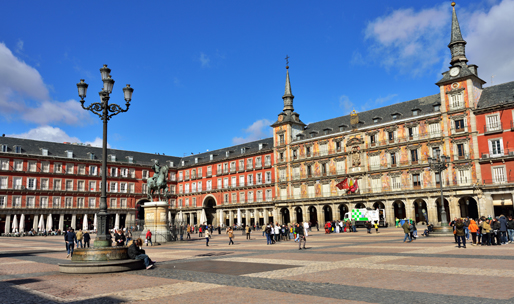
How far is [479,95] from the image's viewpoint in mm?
48219

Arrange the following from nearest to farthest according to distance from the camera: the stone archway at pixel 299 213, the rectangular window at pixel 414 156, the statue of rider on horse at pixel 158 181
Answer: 1. the statue of rider on horse at pixel 158 181
2. the rectangular window at pixel 414 156
3. the stone archway at pixel 299 213

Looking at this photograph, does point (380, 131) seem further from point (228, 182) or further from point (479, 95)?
point (228, 182)

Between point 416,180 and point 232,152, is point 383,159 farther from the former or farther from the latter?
point 232,152

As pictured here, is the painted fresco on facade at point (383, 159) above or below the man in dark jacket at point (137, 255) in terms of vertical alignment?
above

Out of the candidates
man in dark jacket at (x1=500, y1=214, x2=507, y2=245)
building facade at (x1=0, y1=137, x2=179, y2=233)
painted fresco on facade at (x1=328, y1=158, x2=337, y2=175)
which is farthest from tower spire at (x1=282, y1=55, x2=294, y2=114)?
man in dark jacket at (x1=500, y1=214, x2=507, y2=245)

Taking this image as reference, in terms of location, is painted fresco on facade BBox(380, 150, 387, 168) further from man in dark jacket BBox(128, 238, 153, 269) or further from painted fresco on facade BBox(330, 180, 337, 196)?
man in dark jacket BBox(128, 238, 153, 269)

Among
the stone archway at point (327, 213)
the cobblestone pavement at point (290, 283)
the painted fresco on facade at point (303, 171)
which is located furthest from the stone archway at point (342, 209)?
the cobblestone pavement at point (290, 283)

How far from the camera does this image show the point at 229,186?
7338 cm

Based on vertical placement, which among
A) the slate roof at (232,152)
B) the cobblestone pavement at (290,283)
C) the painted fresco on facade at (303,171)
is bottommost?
the cobblestone pavement at (290,283)

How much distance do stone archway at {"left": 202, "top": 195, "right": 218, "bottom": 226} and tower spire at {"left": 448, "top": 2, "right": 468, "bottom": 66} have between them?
4710 centimetres

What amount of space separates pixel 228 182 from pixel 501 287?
2584 inches

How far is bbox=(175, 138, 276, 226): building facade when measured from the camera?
223 ft

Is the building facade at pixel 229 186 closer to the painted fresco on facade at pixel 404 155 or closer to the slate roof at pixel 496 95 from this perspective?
the painted fresco on facade at pixel 404 155

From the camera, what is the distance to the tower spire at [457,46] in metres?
49.2
